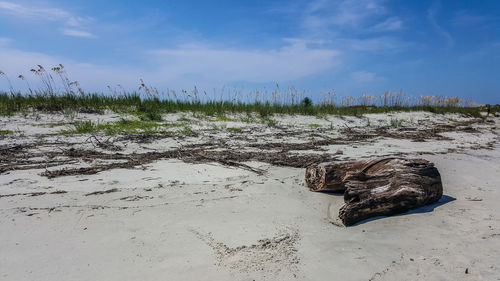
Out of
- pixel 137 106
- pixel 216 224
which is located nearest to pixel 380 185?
pixel 216 224

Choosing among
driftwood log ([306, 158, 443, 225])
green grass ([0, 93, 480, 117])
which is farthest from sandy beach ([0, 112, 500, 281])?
green grass ([0, 93, 480, 117])

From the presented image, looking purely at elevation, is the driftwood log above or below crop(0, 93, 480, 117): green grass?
below

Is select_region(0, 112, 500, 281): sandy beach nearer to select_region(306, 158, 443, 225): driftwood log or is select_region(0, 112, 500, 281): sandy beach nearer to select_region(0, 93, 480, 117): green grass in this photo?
select_region(306, 158, 443, 225): driftwood log

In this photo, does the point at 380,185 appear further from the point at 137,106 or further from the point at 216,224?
the point at 137,106

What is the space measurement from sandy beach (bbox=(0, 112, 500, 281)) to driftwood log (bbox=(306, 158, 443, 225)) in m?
0.10

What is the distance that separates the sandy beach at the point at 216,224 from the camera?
1.82m

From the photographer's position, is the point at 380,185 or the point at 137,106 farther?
the point at 137,106

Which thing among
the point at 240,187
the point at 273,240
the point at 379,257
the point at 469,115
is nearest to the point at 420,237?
the point at 379,257

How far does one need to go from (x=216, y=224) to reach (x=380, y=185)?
1516 millimetres

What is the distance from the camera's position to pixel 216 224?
7.93ft

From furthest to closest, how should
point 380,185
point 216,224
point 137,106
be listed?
point 137,106 → point 380,185 → point 216,224

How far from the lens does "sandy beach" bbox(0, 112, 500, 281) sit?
1821 millimetres

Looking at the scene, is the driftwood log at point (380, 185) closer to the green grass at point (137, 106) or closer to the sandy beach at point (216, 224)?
the sandy beach at point (216, 224)

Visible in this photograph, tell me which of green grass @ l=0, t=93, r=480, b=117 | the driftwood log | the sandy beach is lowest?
the sandy beach
